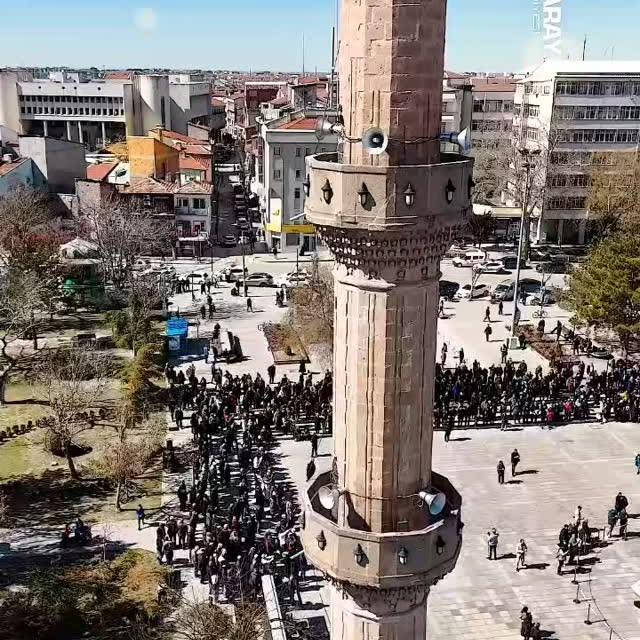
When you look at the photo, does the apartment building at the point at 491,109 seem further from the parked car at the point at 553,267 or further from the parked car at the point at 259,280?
the parked car at the point at 259,280

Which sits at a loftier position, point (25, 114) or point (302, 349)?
point (25, 114)

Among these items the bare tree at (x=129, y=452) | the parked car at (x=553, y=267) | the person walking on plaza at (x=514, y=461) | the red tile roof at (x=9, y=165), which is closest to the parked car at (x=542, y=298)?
the parked car at (x=553, y=267)

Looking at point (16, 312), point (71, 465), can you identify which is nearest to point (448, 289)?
point (16, 312)

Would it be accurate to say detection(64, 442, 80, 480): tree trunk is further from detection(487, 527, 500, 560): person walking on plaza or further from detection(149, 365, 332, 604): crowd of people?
detection(487, 527, 500, 560): person walking on plaza

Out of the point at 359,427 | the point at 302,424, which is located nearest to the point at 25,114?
the point at 302,424

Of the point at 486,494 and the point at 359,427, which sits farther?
the point at 486,494

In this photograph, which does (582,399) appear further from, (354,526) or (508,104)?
(508,104)

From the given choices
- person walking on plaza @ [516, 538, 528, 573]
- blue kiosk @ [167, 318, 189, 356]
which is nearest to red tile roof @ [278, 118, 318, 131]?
blue kiosk @ [167, 318, 189, 356]

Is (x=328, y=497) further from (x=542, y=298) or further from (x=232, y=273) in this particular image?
(x=232, y=273)
